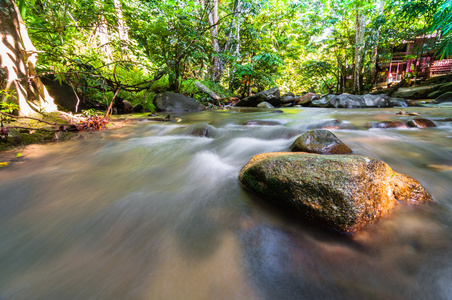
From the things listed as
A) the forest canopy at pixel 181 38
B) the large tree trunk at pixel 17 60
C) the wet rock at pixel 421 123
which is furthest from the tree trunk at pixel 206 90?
the wet rock at pixel 421 123

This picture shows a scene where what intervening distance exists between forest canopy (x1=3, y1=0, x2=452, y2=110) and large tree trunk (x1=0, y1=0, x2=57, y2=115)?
0.23 m

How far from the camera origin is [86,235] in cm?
128

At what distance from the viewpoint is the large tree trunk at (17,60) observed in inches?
121

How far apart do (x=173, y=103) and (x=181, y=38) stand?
241 cm

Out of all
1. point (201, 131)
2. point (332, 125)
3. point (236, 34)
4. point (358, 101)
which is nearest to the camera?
point (201, 131)

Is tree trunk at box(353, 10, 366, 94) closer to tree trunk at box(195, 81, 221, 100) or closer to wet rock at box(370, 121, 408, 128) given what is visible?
tree trunk at box(195, 81, 221, 100)

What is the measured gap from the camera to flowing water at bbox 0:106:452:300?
2.85ft

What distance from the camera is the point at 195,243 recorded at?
1.15 meters

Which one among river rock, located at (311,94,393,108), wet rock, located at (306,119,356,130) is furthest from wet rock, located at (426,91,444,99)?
wet rock, located at (306,119,356,130)

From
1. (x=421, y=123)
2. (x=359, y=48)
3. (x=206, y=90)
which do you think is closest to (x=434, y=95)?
(x=359, y=48)

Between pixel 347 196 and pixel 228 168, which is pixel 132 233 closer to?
→ pixel 228 168

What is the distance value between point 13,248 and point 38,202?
2.18 ft

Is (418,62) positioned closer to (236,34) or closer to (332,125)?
(236,34)

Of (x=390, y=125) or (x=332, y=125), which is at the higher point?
(x=332, y=125)
